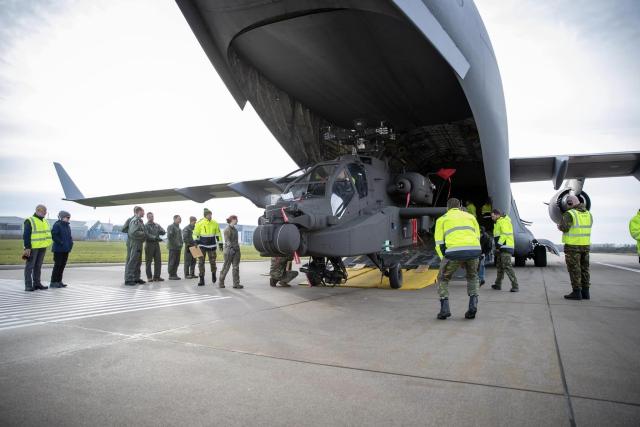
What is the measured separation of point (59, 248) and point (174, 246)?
2.87 m

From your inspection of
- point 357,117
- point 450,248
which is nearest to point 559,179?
point 357,117

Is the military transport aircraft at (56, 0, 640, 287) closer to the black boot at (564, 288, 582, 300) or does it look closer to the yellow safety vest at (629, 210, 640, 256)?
the yellow safety vest at (629, 210, 640, 256)

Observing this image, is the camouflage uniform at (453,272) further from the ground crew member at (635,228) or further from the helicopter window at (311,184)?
the ground crew member at (635,228)

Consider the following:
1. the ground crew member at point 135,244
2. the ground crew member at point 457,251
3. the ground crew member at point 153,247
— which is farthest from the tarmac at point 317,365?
the ground crew member at point 153,247

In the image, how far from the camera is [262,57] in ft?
24.5

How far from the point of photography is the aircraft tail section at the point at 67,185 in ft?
50.7

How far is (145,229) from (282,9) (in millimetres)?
6296

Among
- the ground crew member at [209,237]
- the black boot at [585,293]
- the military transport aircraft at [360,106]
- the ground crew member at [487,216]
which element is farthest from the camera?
the ground crew member at [487,216]

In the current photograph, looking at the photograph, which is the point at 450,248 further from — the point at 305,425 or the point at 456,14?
the point at 456,14

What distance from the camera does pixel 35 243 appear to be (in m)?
7.59

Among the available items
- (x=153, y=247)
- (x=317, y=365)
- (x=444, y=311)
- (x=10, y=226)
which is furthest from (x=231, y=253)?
(x=10, y=226)

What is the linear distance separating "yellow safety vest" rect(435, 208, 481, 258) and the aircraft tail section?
16418 millimetres

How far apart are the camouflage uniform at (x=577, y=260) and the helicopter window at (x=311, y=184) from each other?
417 centimetres

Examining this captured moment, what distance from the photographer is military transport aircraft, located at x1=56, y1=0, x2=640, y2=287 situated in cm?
595
